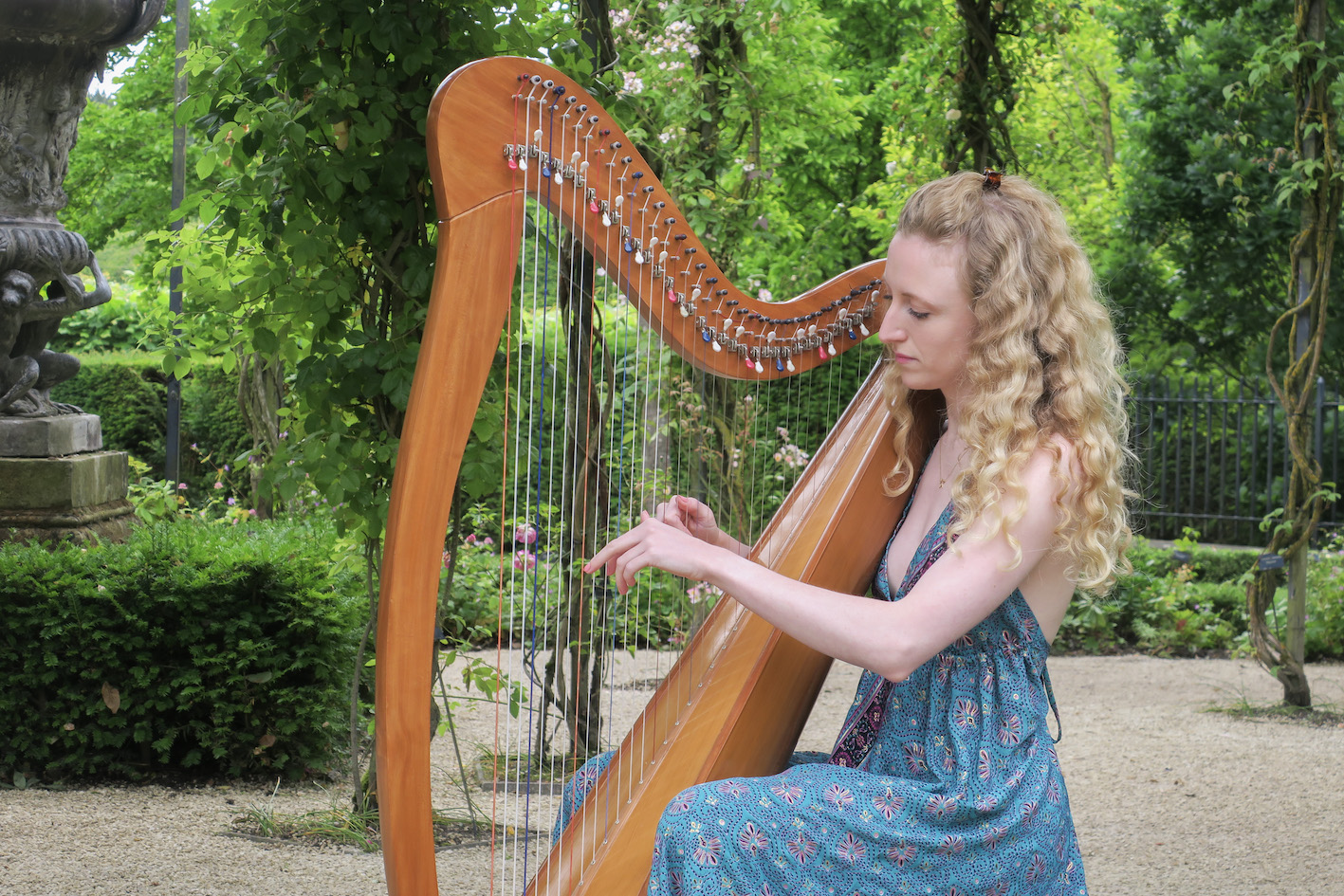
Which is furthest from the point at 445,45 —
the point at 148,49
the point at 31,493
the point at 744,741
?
the point at 148,49

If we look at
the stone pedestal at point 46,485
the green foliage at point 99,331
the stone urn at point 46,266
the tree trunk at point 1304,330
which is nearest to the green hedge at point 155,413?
the green foliage at point 99,331

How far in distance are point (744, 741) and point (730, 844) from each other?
291mm

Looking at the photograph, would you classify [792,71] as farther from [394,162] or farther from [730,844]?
[730,844]

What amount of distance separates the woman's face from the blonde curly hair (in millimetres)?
15

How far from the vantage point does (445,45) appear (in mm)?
2729

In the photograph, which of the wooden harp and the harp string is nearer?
the wooden harp

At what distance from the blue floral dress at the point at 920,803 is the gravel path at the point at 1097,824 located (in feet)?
5.23

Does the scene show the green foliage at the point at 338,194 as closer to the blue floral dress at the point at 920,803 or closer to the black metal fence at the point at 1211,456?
the blue floral dress at the point at 920,803

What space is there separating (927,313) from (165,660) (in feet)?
9.52

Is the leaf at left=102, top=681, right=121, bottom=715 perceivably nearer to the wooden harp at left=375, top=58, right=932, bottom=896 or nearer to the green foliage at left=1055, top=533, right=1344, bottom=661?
the wooden harp at left=375, top=58, right=932, bottom=896

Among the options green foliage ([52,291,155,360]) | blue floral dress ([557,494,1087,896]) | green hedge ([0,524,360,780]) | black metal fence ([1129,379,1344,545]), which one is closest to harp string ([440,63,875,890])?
blue floral dress ([557,494,1087,896])

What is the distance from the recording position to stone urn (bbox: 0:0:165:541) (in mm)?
4285

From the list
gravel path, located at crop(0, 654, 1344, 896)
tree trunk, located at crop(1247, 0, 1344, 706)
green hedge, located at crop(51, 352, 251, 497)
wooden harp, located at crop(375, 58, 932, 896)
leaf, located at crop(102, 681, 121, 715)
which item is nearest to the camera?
wooden harp, located at crop(375, 58, 932, 896)

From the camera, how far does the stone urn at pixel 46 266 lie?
429 centimetres
